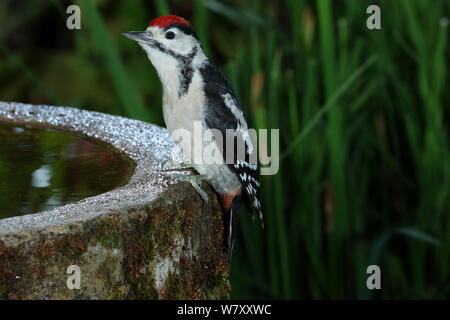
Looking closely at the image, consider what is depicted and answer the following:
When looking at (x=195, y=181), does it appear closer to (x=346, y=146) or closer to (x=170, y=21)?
(x=170, y=21)

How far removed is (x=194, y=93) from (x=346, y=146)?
94 cm

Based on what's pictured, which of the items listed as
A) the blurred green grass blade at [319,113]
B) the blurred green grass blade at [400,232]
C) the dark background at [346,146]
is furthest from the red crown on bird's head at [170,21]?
the blurred green grass blade at [400,232]

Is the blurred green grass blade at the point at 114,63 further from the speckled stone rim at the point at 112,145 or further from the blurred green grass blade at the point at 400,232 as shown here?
the blurred green grass blade at the point at 400,232

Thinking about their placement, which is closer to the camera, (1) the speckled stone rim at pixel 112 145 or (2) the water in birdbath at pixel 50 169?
(1) the speckled stone rim at pixel 112 145

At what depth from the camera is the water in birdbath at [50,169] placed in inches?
63.5

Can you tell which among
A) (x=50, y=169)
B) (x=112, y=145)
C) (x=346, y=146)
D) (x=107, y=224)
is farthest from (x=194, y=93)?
(x=346, y=146)

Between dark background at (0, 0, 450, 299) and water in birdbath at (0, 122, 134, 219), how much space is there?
45 centimetres

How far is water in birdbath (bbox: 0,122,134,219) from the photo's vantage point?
1.61m

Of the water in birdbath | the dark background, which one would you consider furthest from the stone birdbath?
the dark background

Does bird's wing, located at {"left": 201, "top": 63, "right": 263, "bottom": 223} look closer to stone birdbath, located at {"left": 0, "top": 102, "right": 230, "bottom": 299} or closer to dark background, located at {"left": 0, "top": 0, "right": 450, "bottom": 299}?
stone birdbath, located at {"left": 0, "top": 102, "right": 230, "bottom": 299}

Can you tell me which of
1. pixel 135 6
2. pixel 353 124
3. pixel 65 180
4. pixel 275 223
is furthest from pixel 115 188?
pixel 135 6

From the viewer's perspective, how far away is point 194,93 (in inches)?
73.1

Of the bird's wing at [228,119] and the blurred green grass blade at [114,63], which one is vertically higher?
the blurred green grass blade at [114,63]

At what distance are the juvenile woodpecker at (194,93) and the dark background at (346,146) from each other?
0.41 m
